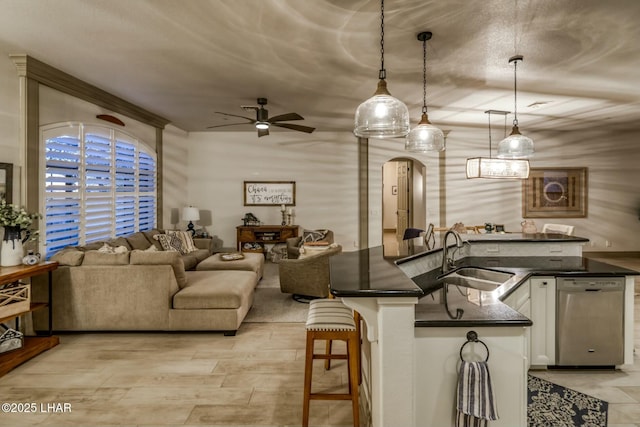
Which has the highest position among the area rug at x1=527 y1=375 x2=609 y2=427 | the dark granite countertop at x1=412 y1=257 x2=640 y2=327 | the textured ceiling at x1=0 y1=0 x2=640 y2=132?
the textured ceiling at x1=0 y1=0 x2=640 y2=132

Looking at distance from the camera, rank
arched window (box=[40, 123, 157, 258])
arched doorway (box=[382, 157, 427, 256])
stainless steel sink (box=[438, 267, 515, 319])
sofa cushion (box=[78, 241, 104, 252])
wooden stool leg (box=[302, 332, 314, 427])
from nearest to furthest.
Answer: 1. stainless steel sink (box=[438, 267, 515, 319])
2. wooden stool leg (box=[302, 332, 314, 427])
3. arched window (box=[40, 123, 157, 258])
4. sofa cushion (box=[78, 241, 104, 252])
5. arched doorway (box=[382, 157, 427, 256])

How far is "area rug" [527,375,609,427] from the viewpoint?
7.59 ft

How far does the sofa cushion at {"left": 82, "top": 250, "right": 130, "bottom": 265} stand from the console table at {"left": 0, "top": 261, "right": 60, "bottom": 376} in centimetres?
27

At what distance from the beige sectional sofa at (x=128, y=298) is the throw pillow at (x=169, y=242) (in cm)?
208

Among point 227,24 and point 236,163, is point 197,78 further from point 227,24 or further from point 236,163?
point 236,163

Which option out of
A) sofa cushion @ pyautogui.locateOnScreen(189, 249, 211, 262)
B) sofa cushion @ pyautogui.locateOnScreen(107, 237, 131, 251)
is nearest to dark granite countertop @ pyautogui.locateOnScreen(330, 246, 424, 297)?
sofa cushion @ pyautogui.locateOnScreen(107, 237, 131, 251)

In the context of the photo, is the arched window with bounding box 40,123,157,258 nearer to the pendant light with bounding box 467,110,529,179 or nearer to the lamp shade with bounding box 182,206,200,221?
the lamp shade with bounding box 182,206,200,221

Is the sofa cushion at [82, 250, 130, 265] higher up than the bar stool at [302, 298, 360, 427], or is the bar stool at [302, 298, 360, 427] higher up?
the sofa cushion at [82, 250, 130, 265]

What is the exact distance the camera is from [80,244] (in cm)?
472

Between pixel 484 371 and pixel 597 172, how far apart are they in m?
8.32

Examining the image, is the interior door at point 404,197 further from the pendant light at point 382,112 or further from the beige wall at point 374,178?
the pendant light at point 382,112

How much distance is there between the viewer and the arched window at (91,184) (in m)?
4.21

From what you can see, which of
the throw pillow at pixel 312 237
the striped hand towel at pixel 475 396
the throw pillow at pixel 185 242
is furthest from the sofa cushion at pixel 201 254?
the striped hand towel at pixel 475 396

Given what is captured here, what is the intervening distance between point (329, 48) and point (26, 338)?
393 centimetres
